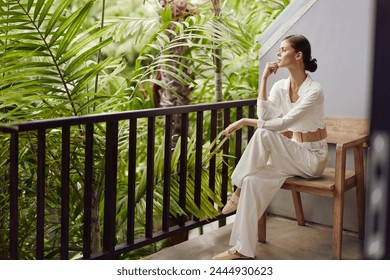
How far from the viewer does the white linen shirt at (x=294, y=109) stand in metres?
3.04

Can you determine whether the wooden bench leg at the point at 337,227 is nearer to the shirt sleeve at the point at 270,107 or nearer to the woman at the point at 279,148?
the woman at the point at 279,148

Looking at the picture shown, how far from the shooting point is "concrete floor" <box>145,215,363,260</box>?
125 inches

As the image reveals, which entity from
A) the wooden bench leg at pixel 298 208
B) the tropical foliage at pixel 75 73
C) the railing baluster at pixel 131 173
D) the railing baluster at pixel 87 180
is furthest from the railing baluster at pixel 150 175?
the wooden bench leg at pixel 298 208

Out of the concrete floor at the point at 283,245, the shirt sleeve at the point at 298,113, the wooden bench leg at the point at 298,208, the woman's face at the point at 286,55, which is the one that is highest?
the woman's face at the point at 286,55

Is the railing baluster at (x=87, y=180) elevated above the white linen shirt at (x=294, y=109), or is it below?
below

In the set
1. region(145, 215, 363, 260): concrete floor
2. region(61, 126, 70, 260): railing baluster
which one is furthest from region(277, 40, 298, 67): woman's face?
region(61, 126, 70, 260): railing baluster

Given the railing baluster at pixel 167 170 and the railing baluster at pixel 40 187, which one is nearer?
the railing baluster at pixel 40 187

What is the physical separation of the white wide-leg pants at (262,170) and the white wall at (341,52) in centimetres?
41

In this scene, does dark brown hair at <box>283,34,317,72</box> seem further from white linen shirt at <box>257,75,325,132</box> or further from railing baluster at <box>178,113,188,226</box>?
railing baluster at <box>178,113,188,226</box>

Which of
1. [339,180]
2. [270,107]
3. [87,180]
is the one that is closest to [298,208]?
[339,180]

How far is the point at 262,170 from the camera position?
→ 3078 mm

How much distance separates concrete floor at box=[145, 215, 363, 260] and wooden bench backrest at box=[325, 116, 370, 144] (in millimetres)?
559

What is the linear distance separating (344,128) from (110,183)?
1.35 m
